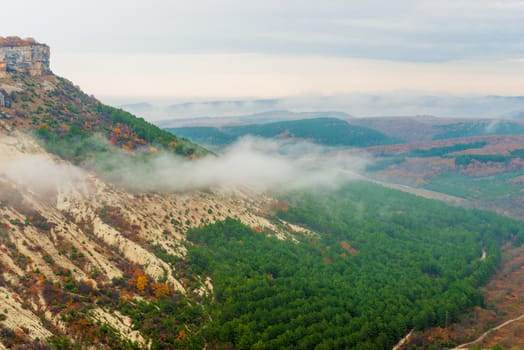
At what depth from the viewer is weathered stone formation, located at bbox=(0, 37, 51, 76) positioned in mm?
150375

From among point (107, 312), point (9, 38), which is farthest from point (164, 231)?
point (9, 38)

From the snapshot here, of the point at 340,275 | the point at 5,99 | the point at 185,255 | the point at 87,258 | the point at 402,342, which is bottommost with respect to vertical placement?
the point at 402,342

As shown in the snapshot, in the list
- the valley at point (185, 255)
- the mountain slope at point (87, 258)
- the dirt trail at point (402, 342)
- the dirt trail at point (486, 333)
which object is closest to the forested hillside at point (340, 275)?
the valley at point (185, 255)

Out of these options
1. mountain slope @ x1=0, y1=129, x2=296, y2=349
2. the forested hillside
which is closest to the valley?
mountain slope @ x1=0, y1=129, x2=296, y2=349

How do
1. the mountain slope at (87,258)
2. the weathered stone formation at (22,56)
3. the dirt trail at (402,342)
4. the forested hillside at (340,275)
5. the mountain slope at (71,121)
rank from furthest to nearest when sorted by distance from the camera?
the weathered stone formation at (22,56) → the mountain slope at (71,121) → the dirt trail at (402,342) → the forested hillside at (340,275) → the mountain slope at (87,258)

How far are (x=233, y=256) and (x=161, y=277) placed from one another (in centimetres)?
2344

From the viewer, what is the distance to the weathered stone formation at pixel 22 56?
493 ft

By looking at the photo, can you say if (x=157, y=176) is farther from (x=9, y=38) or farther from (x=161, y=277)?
(x=9, y=38)

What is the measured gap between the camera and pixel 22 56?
154 m

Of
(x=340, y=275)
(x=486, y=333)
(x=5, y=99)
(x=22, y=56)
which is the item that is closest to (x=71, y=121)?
(x=5, y=99)

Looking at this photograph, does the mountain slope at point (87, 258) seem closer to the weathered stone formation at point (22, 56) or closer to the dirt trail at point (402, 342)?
the weathered stone formation at point (22, 56)

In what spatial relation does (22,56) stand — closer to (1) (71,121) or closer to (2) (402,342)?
(1) (71,121)

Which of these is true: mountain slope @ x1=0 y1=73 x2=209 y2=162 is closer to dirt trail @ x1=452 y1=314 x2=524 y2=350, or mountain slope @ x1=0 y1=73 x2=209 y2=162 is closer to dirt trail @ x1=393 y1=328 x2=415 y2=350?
dirt trail @ x1=393 y1=328 x2=415 y2=350

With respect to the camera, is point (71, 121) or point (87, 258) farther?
point (71, 121)
